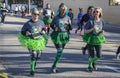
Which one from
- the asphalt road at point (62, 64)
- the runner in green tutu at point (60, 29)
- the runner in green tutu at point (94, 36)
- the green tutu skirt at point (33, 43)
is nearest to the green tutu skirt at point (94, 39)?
the runner in green tutu at point (94, 36)

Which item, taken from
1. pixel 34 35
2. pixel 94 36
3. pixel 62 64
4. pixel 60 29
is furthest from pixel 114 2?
pixel 34 35

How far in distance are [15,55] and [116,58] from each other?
3.48m

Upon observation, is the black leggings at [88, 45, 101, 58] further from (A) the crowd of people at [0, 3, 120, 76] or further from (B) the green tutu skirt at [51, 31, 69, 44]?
(B) the green tutu skirt at [51, 31, 69, 44]

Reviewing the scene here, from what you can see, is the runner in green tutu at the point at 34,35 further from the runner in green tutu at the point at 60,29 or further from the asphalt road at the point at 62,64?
the asphalt road at the point at 62,64

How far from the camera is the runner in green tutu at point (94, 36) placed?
11.0 metres

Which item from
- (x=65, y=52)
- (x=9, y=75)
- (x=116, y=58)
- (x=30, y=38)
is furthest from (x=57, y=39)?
(x=65, y=52)

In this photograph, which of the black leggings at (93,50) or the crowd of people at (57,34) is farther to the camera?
the black leggings at (93,50)

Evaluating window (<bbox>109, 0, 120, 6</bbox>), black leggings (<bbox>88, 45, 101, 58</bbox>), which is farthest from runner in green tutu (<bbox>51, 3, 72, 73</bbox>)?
window (<bbox>109, 0, 120, 6</bbox>)

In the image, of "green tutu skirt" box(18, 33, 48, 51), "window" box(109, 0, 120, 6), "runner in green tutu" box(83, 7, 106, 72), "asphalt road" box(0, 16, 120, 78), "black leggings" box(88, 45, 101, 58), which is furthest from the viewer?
"window" box(109, 0, 120, 6)

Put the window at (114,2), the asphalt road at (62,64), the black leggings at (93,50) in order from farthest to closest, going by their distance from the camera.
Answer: the window at (114,2) < the black leggings at (93,50) < the asphalt road at (62,64)

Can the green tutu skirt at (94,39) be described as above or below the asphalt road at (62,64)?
above

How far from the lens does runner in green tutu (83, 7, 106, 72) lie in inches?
434

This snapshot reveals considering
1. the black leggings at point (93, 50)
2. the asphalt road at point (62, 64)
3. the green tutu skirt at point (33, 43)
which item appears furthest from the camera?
the black leggings at point (93, 50)

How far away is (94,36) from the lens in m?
11.2
